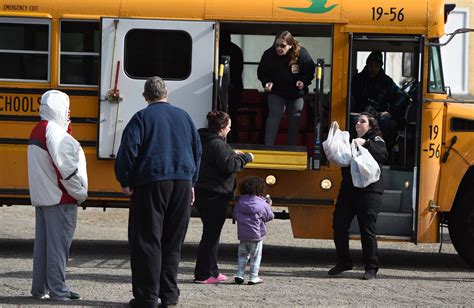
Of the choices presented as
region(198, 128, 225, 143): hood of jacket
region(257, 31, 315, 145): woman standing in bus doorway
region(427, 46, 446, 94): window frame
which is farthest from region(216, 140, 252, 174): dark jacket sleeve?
region(427, 46, 446, 94): window frame

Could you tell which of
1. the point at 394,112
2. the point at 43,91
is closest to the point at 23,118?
the point at 43,91

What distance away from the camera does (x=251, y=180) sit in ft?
36.1

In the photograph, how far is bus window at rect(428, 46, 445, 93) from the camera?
12.2m

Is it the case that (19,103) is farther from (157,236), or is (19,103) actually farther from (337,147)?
(157,236)

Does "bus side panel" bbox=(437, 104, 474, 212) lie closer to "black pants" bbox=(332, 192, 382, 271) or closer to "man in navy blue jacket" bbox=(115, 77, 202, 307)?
"black pants" bbox=(332, 192, 382, 271)

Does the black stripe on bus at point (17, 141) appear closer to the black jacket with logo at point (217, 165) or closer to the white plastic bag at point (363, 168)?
the black jacket with logo at point (217, 165)

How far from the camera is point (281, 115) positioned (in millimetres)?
12398

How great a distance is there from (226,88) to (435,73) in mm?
2206

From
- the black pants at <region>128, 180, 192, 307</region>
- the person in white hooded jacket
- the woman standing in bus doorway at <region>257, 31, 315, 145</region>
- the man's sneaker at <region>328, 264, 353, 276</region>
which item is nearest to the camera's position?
the black pants at <region>128, 180, 192, 307</region>

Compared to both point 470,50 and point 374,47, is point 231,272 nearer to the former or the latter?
point 374,47

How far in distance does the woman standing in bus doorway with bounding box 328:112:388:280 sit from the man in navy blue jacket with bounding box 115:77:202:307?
2547 mm

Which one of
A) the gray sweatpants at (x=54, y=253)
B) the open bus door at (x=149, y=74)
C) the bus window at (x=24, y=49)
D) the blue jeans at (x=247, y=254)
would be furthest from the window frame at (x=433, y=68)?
the gray sweatpants at (x=54, y=253)

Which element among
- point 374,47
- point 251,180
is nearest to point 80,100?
point 251,180

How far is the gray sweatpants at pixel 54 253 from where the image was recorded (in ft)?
31.6
